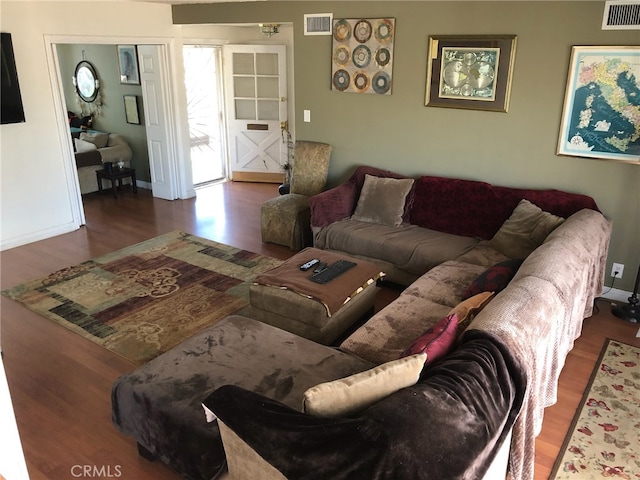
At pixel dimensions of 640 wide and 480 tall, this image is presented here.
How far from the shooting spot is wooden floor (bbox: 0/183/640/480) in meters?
2.48

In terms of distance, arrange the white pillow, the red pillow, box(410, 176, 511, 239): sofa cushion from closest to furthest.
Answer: the red pillow < box(410, 176, 511, 239): sofa cushion < the white pillow

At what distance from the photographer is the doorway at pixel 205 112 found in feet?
23.3

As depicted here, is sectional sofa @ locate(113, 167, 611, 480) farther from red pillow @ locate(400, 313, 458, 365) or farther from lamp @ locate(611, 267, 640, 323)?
lamp @ locate(611, 267, 640, 323)

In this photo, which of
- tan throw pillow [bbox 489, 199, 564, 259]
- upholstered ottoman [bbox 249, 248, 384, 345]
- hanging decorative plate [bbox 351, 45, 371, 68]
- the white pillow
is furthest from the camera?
the white pillow

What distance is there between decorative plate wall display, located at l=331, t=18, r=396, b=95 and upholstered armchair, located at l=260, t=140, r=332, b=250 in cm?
71

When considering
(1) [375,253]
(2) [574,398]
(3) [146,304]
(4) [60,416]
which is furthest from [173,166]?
(2) [574,398]

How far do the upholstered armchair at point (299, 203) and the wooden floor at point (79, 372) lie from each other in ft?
0.51

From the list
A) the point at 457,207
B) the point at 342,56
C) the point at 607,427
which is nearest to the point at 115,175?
the point at 342,56

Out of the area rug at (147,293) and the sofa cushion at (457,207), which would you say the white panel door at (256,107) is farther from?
the sofa cushion at (457,207)

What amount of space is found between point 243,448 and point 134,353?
6.04 ft

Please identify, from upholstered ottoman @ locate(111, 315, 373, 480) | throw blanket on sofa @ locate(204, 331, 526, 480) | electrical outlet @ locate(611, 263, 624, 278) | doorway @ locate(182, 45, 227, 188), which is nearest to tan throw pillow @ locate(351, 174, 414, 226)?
electrical outlet @ locate(611, 263, 624, 278)

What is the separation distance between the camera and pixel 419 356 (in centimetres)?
181

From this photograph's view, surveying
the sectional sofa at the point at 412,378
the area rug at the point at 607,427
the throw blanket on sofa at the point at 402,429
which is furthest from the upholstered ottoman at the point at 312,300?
the area rug at the point at 607,427

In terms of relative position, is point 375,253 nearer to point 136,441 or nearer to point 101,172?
point 136,441
